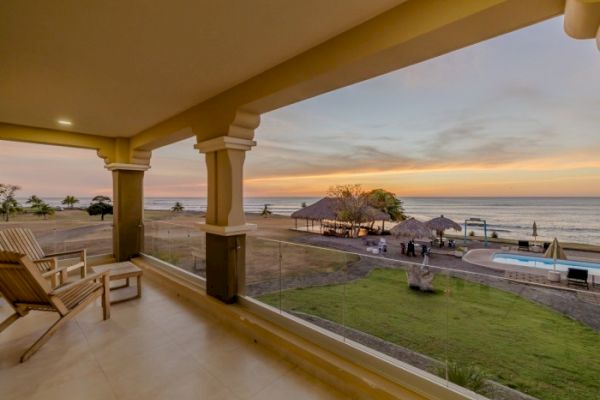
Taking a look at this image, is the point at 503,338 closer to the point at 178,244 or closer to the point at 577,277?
the point at 178,244

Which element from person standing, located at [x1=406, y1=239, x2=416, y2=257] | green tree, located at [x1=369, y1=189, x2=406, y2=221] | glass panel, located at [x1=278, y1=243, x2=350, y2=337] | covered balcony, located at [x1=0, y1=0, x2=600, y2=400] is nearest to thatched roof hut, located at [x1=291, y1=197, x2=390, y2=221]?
green tree, located at [x1=369, y1=189, x2=406, y2=221]

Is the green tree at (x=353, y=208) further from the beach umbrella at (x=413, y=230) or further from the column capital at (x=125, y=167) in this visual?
the column capital at (x=125, y=167)

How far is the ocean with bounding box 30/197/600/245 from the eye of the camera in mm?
20062

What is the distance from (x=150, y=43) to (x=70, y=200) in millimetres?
11224

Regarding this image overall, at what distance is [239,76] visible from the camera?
2498mm

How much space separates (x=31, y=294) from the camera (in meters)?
2.32

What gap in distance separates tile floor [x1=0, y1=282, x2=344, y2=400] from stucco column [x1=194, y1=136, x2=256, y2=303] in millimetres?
456

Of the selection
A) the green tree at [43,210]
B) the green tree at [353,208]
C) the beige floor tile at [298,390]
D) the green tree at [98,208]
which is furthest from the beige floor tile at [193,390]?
the green tree at [353,208]

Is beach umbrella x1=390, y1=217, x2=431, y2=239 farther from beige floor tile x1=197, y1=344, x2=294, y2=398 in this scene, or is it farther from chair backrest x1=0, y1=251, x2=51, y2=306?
chair backrest x1=0, y1=251, x2=51, y2=306

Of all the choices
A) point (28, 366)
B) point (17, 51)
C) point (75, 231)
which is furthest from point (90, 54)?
point (75, 231)

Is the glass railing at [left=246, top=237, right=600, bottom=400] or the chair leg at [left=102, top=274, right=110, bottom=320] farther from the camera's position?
the chair leg at [left=102, top=274, right=110, bottom=320]

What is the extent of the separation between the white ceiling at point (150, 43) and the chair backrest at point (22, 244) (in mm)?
1688

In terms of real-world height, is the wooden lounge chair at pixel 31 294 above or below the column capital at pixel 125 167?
below

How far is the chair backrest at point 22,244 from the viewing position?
132 inches
